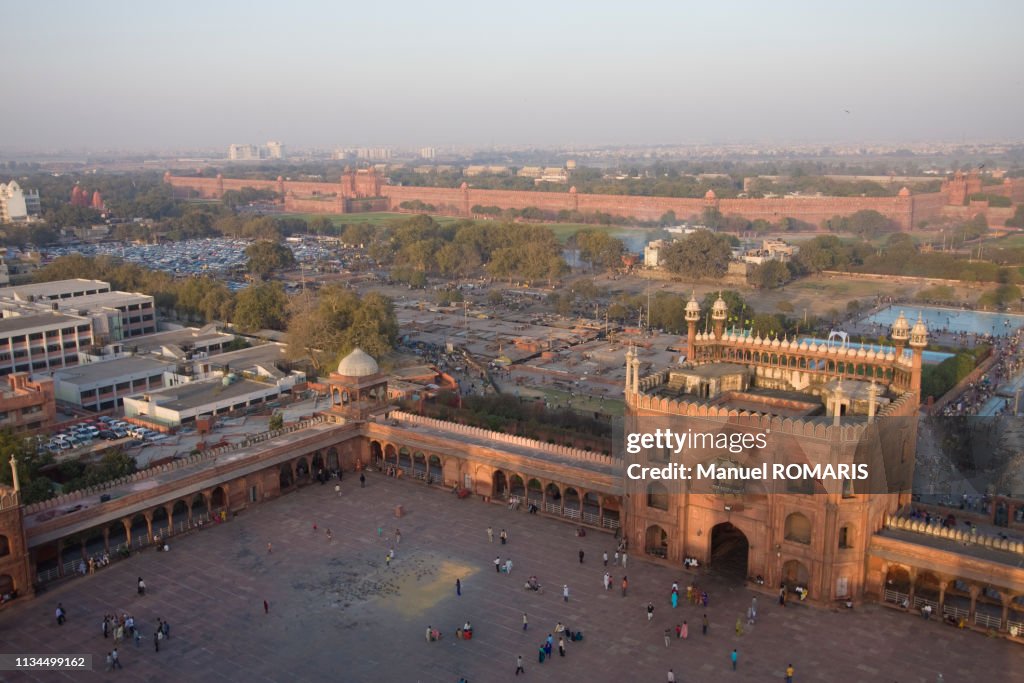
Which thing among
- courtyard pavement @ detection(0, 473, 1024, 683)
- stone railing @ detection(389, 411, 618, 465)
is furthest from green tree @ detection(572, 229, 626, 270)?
courtyard pavement @ detection(0, 473, 1024, 683)

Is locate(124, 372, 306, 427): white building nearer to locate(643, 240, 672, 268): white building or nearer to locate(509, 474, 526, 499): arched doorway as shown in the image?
locate(509, 474, 526, 499): arched doorway

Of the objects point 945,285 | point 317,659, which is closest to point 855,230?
point 945,285

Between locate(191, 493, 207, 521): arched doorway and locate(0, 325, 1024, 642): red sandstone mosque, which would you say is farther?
locate(191, 493, 207, 521): arched doorway

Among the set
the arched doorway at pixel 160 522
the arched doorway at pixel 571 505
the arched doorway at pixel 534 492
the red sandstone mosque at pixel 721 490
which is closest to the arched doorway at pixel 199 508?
the red sandstone mosque at pixel 721 490

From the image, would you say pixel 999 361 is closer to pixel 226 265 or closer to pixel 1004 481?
pixel 1004 481

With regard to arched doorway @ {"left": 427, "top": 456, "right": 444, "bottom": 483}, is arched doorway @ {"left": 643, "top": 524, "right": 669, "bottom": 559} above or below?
above

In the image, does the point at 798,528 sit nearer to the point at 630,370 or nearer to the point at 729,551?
the point at 729,551
